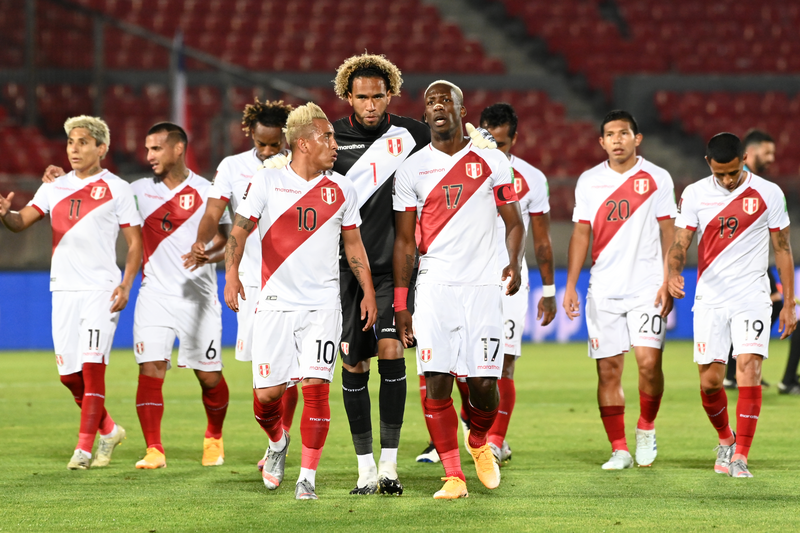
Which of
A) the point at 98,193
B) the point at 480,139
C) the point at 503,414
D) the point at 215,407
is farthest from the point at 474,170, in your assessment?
the point at 98,193

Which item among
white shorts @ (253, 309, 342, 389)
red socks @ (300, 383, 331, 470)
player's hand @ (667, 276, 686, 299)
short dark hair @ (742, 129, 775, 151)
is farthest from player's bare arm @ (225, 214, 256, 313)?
short dark hair @ (742, 129, 775, 151)

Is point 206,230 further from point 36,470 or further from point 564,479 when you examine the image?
point 564,479

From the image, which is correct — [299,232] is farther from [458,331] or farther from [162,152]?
[162,152]

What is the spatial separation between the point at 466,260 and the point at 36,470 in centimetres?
309

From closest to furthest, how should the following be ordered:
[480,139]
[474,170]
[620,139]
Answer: [474,170]
[480,139]
[620,139]

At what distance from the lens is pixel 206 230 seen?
6840 mm

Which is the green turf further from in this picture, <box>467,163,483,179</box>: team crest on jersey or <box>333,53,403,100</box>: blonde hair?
<box>333,53,403,100</box>: blonde hair

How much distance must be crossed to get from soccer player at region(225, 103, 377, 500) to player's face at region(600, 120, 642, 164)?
215cm

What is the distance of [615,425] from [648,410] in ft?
0.81

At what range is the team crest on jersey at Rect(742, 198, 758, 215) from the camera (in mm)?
6570

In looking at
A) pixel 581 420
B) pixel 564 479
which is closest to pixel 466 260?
pixel 564 479

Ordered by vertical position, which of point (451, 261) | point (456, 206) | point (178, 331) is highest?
point (456, 206)

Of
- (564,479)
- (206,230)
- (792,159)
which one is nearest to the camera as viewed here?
(564,479)

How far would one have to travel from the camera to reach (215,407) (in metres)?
7.18
